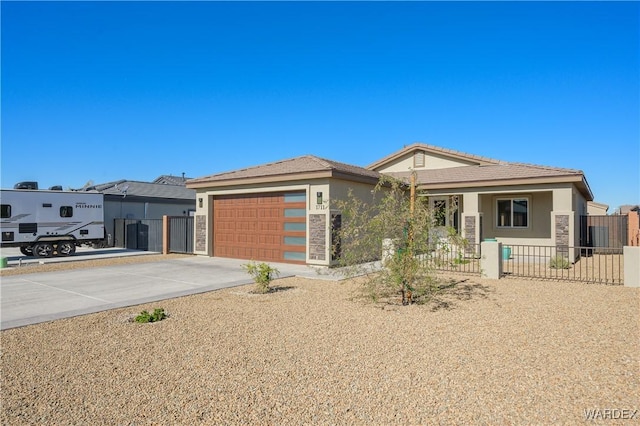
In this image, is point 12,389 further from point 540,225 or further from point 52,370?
point 540,225

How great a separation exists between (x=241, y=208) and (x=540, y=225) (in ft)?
46.4

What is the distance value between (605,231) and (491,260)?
15.6 metres

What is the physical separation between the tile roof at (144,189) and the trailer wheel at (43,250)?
9.29 meters

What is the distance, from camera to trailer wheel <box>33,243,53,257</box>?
18.8 meters

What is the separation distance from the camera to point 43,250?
62.4ft

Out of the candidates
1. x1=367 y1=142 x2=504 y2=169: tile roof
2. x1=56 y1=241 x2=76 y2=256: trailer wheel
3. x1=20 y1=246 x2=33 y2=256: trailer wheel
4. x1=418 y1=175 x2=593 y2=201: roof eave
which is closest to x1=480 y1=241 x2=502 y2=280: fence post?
x1=418 y1=175 x2=593 y2=201: roof eave

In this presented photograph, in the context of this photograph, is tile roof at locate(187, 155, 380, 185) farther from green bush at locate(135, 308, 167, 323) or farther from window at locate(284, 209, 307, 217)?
green bush at locate(135, 308, 167, 323)

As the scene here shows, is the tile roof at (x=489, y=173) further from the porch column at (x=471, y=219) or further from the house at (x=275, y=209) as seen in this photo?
the house at (x=275, y=209)

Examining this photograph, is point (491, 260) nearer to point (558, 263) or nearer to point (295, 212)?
point (558, 263)

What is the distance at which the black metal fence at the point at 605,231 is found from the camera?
2191 centimetres

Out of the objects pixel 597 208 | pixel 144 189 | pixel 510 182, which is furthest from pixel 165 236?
pixel 597 208

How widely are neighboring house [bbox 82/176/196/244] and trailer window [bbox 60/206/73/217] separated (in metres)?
6.19

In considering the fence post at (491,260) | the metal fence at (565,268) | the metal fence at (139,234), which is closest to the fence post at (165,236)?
the metal fence at (139,234)

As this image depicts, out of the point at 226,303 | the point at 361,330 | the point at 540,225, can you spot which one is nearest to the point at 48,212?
the point at 226,303
